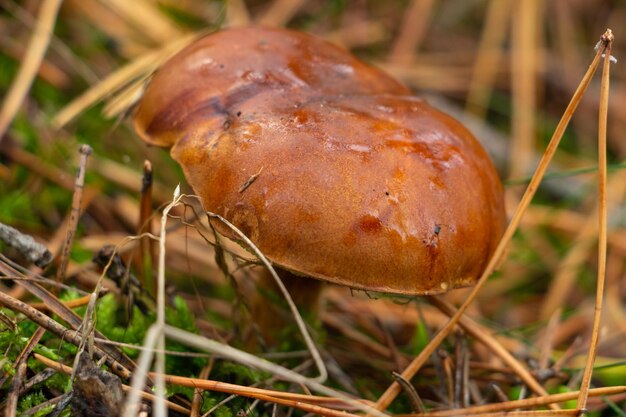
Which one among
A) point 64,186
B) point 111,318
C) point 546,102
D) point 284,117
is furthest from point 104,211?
point 546,102

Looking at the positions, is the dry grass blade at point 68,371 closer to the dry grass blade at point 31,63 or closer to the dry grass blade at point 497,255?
the dry grass blade at point 497,255

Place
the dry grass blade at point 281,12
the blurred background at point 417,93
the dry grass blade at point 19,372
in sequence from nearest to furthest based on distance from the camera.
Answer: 1. the dry grass blade at point 19,372
2. the blurred background at point 417,93
3. the dry grass blade at point 281,12

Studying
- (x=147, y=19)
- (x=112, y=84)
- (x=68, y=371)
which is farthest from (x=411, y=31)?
(x=68, y=371)

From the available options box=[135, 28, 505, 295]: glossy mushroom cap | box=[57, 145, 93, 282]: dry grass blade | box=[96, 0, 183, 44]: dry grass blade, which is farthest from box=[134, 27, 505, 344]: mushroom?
box=[96, 0, 183, 44]: dry grass blade

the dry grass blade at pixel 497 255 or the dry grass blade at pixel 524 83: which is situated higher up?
the dry grass blade at pixel 524 83

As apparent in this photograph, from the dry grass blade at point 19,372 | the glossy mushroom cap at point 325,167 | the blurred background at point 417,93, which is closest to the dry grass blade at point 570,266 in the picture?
the blurred background at point 417,93

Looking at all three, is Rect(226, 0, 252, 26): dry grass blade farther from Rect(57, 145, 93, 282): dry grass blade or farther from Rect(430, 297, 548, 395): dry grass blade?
Rect(430, 297, 548, 395): dry grass blade

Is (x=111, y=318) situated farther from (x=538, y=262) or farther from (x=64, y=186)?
(x=538, y=262)

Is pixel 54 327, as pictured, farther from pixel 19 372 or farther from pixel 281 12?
pixel 281 12
